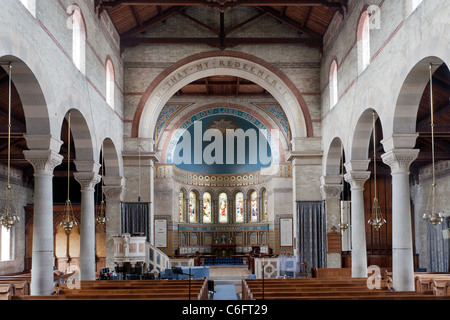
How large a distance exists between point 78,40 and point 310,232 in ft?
39.6

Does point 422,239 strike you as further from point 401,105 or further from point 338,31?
point 401,105

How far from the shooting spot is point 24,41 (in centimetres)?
1087

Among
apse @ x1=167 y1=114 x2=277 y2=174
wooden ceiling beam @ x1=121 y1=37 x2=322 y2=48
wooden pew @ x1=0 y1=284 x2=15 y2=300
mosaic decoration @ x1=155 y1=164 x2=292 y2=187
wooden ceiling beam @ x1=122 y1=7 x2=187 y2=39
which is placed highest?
wooden ceiling beam @ x1=122 y1=7 x2=187 y2=39

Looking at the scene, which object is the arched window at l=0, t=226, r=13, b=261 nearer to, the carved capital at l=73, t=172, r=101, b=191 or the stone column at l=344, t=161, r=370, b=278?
the carved capital at l=73, t=172, r=101, b=191

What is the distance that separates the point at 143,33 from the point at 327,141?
29.7ft

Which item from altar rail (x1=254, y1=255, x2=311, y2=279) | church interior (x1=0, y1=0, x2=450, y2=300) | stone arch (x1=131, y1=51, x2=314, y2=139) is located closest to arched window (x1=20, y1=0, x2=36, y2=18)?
church interior (x1=0, y1=0, x2=450, y2=300)

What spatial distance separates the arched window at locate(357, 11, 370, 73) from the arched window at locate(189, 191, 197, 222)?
19.0 meters

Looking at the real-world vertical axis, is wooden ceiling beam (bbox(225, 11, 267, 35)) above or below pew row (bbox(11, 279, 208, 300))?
above

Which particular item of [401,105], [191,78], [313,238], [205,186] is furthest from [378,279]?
[205,186]

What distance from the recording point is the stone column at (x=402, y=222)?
12.9 metres

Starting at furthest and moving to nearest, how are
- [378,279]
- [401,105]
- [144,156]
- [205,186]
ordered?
[205,186] → [144,156] → [378,279] → [401,105]

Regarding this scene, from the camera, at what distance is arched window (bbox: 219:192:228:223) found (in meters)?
34.2

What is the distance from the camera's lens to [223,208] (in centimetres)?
3431

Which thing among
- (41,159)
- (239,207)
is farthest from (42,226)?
(239,207)
